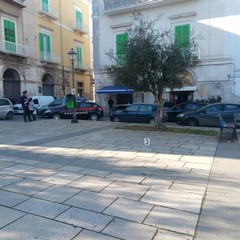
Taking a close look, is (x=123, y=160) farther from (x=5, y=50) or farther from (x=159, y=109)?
(x=5, y=50)

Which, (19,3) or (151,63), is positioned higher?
(19,3)

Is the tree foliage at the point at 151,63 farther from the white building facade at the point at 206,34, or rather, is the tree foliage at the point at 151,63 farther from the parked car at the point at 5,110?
the parked car at the point at 5,110

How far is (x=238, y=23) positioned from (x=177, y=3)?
5.01 metres

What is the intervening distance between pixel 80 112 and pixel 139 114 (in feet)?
15.6

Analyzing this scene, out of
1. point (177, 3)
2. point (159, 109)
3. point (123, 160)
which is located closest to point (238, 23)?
point (177, 3)

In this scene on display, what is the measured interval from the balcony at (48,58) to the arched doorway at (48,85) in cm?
171

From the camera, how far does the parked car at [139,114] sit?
51.1 ft

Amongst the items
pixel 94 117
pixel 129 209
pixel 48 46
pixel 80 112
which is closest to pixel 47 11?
pixel 48 46

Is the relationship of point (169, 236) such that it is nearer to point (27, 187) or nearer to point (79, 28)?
point (27, 187)

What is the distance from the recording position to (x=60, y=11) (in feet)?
102

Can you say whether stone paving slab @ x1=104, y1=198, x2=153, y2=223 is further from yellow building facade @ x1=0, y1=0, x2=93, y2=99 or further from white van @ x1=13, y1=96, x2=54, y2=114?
yellow building facade @ x1=0, y1=0, x2=93, y2=99

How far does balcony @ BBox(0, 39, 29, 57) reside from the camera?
2367 centimetres

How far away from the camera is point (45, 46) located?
95.8 feet

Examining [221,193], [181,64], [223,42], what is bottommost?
[221,193]
